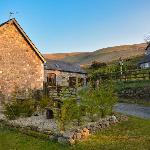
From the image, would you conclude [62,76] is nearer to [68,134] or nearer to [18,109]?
[18,109]

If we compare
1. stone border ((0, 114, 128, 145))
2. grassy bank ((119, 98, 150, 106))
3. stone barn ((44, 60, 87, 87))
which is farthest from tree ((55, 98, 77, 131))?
stone barn ((44, 60, 87, 87))

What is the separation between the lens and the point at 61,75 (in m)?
56.8

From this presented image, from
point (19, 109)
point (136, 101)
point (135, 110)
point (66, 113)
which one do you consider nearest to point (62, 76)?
point (136, 101)

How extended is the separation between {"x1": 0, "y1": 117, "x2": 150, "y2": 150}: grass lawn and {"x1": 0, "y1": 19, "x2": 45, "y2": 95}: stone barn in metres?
11.3

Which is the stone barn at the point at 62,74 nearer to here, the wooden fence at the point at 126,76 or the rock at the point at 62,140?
the wooden fence at the point at 126,76

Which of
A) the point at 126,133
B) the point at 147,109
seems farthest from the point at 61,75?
the point at 126,133

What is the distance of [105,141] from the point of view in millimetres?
18562

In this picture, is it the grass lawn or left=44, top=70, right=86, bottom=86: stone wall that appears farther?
left=44, top=70, right=86, bottom=86: stone wall

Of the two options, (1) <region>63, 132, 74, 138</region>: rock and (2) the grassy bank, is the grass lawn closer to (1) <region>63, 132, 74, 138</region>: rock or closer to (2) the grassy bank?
(1) <region>63, 132, 74, 138</region>: rock

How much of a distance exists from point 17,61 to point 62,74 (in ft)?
76.5

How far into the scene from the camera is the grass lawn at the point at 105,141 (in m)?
17.6

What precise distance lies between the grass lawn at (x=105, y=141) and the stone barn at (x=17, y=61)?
11274mm

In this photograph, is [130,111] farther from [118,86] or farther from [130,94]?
[118,86]

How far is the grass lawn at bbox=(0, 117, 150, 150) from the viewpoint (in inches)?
693
